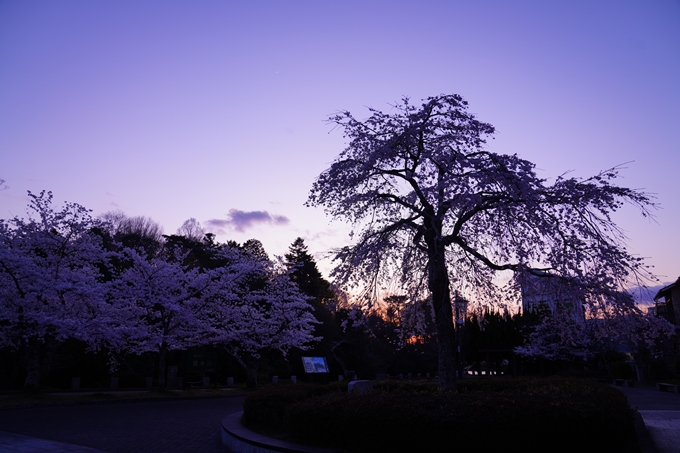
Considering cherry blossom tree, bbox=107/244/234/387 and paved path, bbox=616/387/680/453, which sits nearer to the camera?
paved path, bbox=616/387/680/453

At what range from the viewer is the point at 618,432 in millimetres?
8133

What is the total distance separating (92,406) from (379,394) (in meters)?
14.7

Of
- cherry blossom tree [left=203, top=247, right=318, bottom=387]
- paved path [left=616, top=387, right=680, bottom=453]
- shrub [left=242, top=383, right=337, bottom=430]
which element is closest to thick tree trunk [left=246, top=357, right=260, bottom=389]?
cherry blossom tree [left=203, top=247, right=318, bottom=387]

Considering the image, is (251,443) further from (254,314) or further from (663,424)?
(254,314)

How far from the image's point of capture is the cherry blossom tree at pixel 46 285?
2038 centimetres

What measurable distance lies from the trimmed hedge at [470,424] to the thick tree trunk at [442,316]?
3.71 m

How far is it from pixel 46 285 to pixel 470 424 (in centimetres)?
1900

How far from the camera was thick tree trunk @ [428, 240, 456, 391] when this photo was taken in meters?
12.6

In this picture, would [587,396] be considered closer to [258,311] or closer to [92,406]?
[92,406]

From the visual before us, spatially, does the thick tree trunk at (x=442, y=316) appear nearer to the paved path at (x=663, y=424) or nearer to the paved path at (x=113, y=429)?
the paved path at (x=663, y=424)

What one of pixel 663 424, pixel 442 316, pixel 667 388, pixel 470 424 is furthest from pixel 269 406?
pixel 667 388

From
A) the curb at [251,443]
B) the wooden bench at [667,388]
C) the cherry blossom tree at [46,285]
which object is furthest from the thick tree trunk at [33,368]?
the wooden bench at [667,388]

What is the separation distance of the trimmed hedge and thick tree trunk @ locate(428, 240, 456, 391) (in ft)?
12.2

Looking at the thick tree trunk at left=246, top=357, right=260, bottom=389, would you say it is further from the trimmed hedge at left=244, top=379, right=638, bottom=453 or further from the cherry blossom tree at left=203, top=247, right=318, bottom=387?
→ the trimmed hedge at left=244, top=379, right=638, bottom=453
